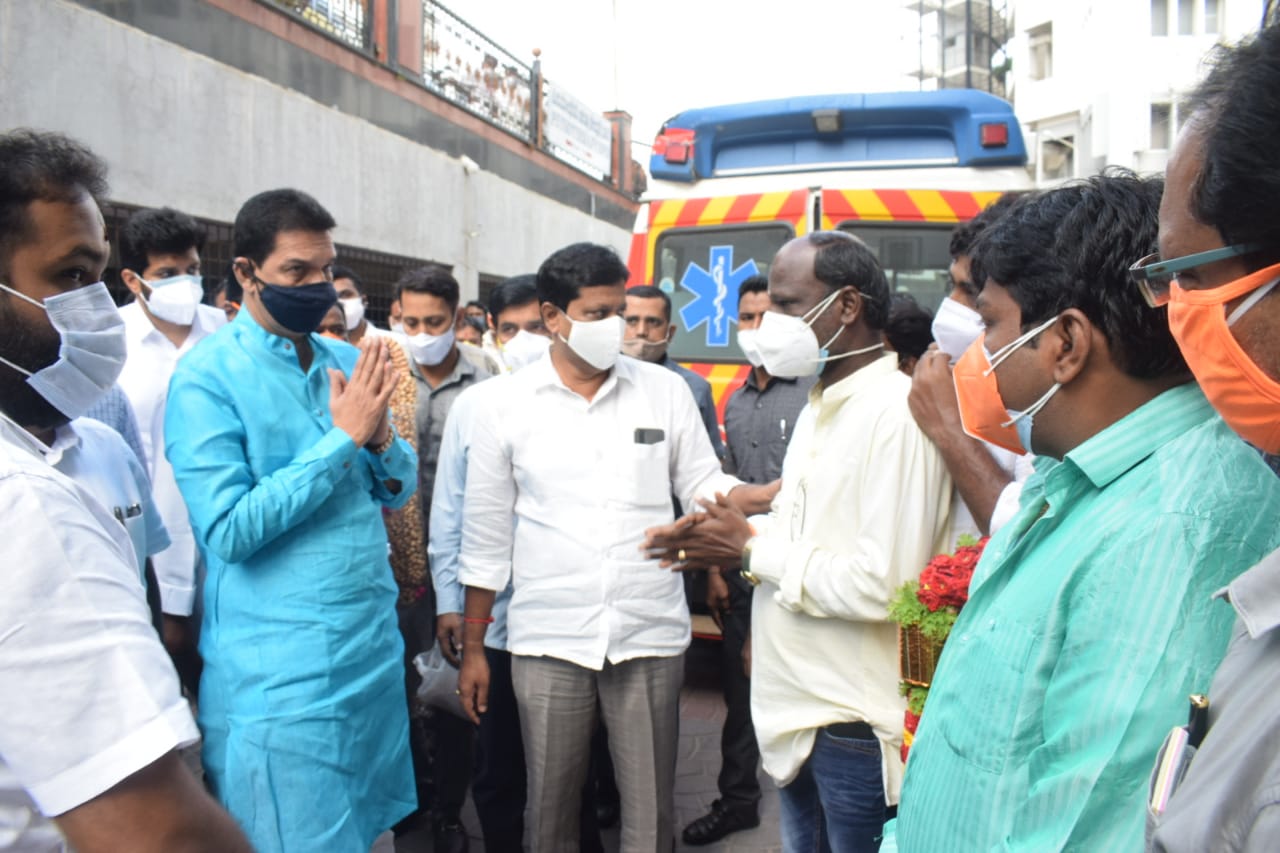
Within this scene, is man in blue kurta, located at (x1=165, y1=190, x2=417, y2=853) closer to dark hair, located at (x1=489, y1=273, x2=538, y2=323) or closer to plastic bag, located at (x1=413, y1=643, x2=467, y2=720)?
plastic bag, located at (x1=413, y1=643, x2=467, y2=720)

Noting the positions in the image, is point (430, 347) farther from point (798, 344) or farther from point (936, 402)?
point (936, 402)

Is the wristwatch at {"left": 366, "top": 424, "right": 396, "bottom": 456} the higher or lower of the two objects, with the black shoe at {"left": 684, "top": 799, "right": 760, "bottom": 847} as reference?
higher

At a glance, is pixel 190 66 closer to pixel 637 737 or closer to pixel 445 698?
pixel 445 698

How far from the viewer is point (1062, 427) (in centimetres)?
141

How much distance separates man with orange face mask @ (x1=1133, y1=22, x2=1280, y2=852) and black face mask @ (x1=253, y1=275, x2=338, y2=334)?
2123 mm

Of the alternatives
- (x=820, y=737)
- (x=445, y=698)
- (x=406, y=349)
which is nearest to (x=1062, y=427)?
(x=820, y=737)

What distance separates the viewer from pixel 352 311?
5109 mm

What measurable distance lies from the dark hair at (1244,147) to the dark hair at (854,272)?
5.30 ft

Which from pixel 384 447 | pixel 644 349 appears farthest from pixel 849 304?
pixel 644 349

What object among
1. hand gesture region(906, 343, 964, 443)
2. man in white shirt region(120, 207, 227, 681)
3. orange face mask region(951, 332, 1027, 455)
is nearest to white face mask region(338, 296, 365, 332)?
A: man in white shirt region(120, 207, 227, 681)

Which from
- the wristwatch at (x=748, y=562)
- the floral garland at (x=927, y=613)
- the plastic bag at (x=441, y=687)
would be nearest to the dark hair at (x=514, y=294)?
the plastic bag at (x=441, y=687)

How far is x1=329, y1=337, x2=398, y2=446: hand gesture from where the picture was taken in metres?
2.47

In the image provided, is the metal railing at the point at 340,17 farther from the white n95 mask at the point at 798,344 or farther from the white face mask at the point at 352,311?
the white n95 mask at the point at 798,344

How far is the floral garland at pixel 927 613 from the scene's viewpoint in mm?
1820
